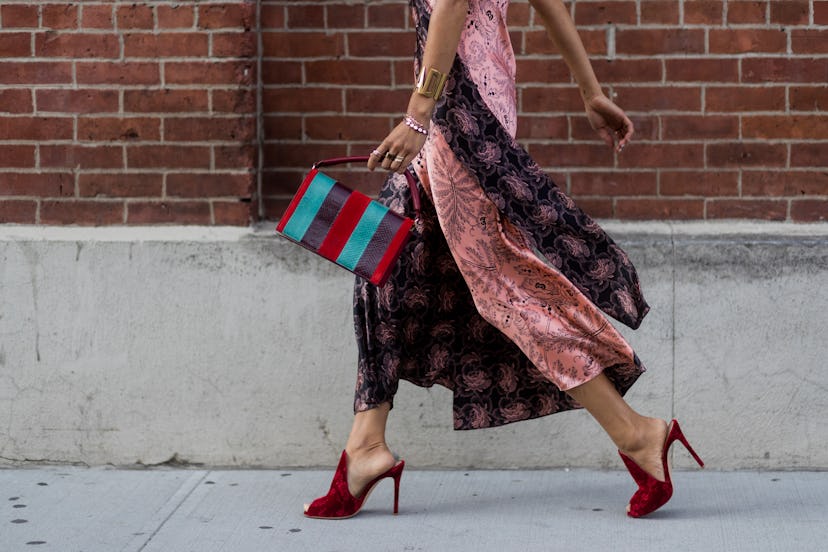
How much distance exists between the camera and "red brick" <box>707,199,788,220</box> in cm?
454

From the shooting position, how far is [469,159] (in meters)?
3.76

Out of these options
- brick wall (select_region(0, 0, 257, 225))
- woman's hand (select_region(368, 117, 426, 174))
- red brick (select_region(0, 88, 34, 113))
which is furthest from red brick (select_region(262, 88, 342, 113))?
woman's hand (select_region(368, 117, 426, 174))

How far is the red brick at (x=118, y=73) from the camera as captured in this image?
4473 millimetres

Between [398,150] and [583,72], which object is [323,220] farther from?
[583,72]

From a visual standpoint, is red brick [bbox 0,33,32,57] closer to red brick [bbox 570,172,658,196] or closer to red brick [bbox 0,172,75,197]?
red brick [bbox 0,172,75,197]

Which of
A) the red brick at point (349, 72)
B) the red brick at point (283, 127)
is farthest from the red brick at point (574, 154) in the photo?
the red brick at point (283, 127)

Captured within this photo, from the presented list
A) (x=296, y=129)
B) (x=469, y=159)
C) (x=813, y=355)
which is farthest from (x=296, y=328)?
(x=813, y=355)

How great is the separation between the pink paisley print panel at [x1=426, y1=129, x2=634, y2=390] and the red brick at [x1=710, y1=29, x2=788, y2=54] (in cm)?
109

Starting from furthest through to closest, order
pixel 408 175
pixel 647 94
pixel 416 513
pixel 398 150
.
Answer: pixel 647 94
pixel 416 513
pixel 408 175
pixel 398 150

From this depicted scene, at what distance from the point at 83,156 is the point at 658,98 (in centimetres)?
189

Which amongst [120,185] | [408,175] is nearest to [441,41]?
[408,175]

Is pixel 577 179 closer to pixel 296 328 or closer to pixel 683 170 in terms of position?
pixel 683 170

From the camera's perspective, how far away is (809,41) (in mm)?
4473

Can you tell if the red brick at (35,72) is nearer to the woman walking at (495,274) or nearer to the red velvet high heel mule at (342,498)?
the woman walking at (495,274)
